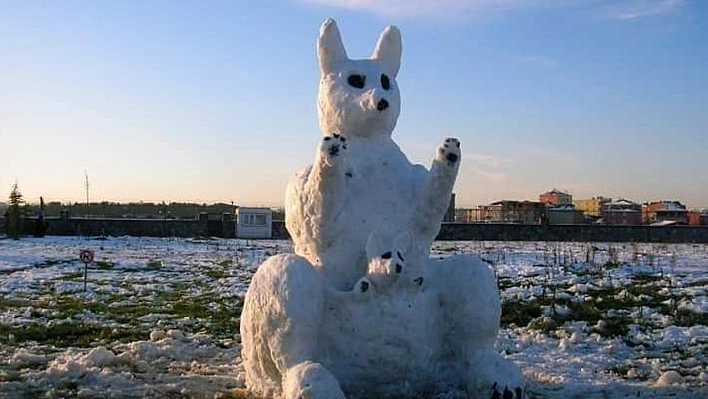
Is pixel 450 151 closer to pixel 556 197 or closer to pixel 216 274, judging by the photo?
pixel 216 274

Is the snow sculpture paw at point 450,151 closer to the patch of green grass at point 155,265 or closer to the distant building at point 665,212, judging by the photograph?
the patch of green grass at point 155,265

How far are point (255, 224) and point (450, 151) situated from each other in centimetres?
2781

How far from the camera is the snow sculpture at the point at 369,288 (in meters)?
5.34

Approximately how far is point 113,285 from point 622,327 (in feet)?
29.1

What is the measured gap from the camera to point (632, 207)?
6231 centimetres

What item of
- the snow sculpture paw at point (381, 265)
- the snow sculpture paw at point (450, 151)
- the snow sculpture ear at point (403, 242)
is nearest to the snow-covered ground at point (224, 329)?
the snow sculpture paw at point (381, 265)

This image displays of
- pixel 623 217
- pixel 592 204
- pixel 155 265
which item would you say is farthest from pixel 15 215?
pixel 592 204

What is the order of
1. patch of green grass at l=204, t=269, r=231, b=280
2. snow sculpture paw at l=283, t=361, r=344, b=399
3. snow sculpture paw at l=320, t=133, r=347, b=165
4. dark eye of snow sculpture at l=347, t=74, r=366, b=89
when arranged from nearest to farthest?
snow sculpture paw at l=283, t=361, r=344, b=399
snow sculpture paw at l=320, t=133, r=347, b=165
dark eye of snow sculpture at l=347, t=74, r=366, b=89
patch of green grass at l=204, t=269, r=231, b=280

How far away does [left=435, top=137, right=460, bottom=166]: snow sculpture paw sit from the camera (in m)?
5.36

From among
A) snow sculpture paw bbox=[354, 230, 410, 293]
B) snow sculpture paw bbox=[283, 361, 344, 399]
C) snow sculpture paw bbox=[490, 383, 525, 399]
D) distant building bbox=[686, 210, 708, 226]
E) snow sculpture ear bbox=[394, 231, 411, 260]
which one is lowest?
snow sculpture paw bbox=[490, 383, 525, 399]

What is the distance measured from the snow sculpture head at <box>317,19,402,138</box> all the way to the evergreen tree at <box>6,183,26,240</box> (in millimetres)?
25056

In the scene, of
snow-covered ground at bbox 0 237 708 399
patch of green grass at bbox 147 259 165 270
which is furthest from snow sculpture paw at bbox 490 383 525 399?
patch of green grass at bbox 147 259 165 270

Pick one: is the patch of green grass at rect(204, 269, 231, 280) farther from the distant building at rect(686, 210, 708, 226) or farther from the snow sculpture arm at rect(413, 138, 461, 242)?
the distant building at rect(686, 210, 708, 226)

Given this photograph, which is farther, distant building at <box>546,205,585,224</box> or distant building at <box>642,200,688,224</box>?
distant building at <box>642,200,688,224</box>
